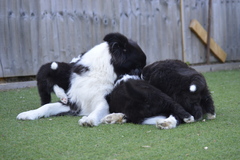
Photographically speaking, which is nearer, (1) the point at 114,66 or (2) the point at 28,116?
(2) the point at 28,116

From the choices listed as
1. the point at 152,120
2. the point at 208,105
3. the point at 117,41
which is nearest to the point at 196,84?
the point at 208,105

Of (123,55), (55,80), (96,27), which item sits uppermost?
(96,27)

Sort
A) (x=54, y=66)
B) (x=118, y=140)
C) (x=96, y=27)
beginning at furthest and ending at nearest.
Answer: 1. (x=96, y=27)
2. (x=54, y=66)
3. (x=118, y=140)

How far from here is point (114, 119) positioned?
4211mm

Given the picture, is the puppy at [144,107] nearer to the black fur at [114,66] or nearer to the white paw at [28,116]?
the black fur at [114,66]

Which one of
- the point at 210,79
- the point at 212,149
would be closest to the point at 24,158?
the point at 212,149

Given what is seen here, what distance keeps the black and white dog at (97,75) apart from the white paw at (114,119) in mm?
371

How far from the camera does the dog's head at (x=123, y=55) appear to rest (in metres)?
4.75

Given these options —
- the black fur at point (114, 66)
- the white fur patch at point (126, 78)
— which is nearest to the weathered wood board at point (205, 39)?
the black fur at point (114, 66)

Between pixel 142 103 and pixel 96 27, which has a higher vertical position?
pixel 96 27

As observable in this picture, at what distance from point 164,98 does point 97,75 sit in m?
1.12

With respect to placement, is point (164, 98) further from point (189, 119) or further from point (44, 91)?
point (44, 91)

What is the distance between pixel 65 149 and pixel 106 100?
4.78 ft

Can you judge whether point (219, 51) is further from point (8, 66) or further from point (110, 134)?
point (110, 134)
